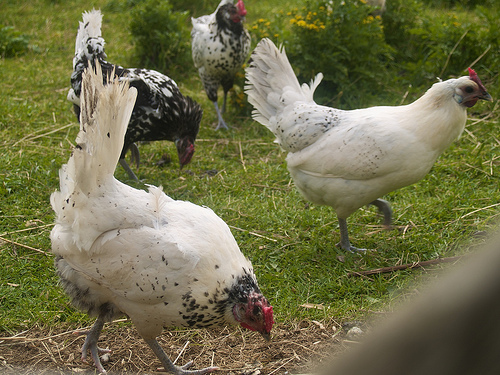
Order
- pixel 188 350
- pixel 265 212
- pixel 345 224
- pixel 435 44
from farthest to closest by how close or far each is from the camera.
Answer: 1. pixel 435 44
2. pixel 265 212
3. pixel 345 224
4. pixel 188 350

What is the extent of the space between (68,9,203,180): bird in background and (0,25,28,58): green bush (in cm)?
420

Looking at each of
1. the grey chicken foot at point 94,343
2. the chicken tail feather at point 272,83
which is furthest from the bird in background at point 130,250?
the chicken tail feather at point 272,83

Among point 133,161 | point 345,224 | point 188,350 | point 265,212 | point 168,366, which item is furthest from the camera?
point 133,161

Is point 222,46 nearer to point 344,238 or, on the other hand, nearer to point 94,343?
point 344,238

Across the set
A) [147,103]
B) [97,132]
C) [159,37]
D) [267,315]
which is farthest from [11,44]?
[267,315]

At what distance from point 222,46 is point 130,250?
4.63 m

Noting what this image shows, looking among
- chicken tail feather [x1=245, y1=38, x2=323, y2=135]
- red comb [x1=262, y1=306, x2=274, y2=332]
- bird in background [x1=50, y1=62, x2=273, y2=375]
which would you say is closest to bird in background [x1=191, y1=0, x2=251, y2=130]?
chicken tail feather [x1=245, y1=38, x2=323, y2=135]

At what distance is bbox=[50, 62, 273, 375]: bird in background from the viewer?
2.63 metres

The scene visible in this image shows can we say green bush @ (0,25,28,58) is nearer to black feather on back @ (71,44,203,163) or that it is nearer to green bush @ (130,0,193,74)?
green bush @ (130,0,193,74)

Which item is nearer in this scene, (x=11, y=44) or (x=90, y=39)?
(x=90, y=39)

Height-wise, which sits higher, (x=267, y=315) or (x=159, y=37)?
(x=159, y=37)

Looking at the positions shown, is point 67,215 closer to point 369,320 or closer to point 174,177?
point 369,320

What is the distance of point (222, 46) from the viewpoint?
665 cm

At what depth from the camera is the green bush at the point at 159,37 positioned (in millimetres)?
7641
